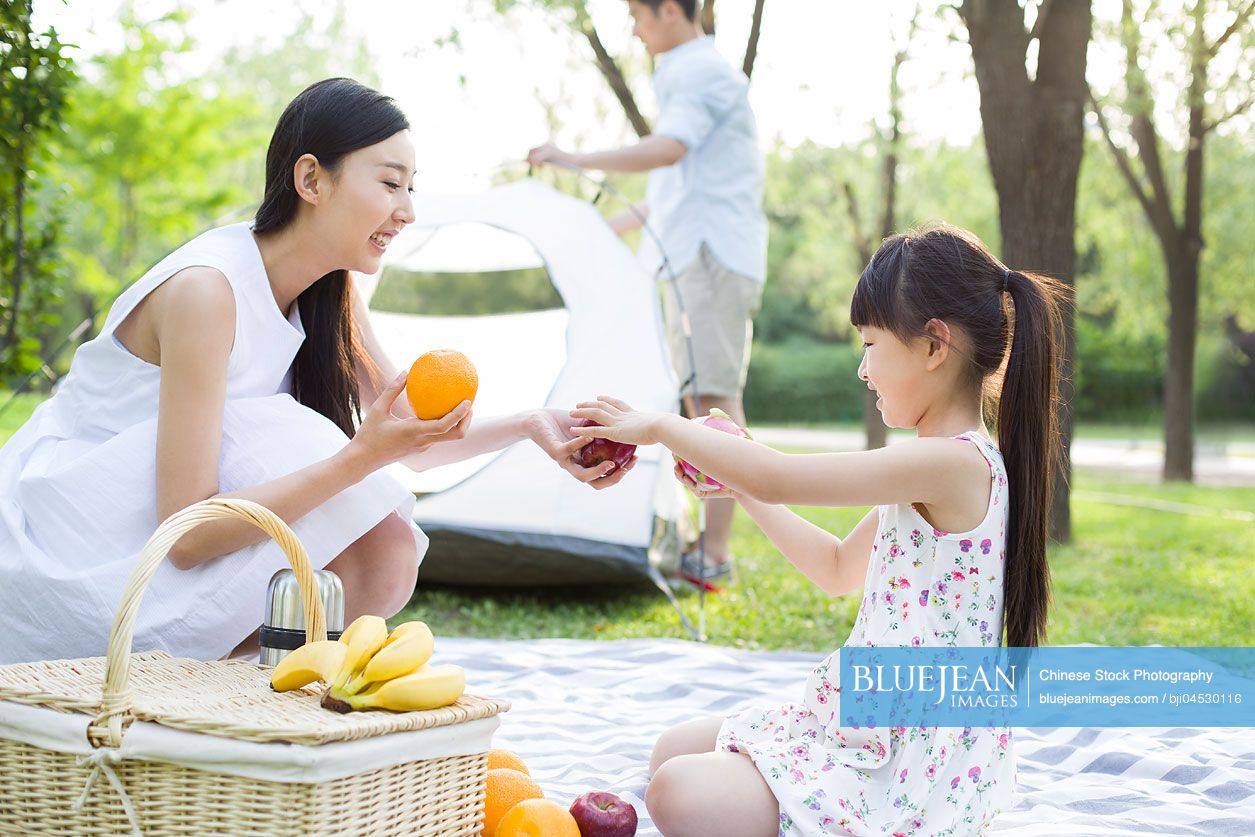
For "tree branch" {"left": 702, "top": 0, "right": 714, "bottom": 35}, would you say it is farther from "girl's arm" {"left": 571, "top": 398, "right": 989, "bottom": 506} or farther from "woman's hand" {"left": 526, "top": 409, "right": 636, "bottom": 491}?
"girl's arm" {"left": 571, "top": 398, "right": 989, "bottom": 506}

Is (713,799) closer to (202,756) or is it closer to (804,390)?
(202,756)

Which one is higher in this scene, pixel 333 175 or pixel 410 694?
pixel 333 175

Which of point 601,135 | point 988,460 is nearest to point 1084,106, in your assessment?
point 988,460

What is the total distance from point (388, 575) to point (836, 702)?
816 mm

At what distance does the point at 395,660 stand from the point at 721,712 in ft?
4.67

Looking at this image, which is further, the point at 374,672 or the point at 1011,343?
the point at 1011,343

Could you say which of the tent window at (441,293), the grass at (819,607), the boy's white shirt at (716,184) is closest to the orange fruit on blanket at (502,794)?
the grass at (819,607)

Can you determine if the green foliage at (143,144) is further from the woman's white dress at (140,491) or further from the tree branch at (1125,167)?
the woman's white dress at (140,491)

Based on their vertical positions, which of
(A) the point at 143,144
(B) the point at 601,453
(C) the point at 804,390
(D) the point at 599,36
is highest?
(A) the point at 143,144

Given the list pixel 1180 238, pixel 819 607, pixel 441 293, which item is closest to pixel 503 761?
pixel 819 607

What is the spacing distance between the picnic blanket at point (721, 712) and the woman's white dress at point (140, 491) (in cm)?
66

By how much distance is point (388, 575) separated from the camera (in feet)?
6.91

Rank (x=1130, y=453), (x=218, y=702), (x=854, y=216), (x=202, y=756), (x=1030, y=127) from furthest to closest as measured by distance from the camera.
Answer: (x=1130, y=453), (x=854, y=216), (x=1030, y=127), (x=218, y=702), (x=202, y=756)

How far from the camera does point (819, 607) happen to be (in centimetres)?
401
